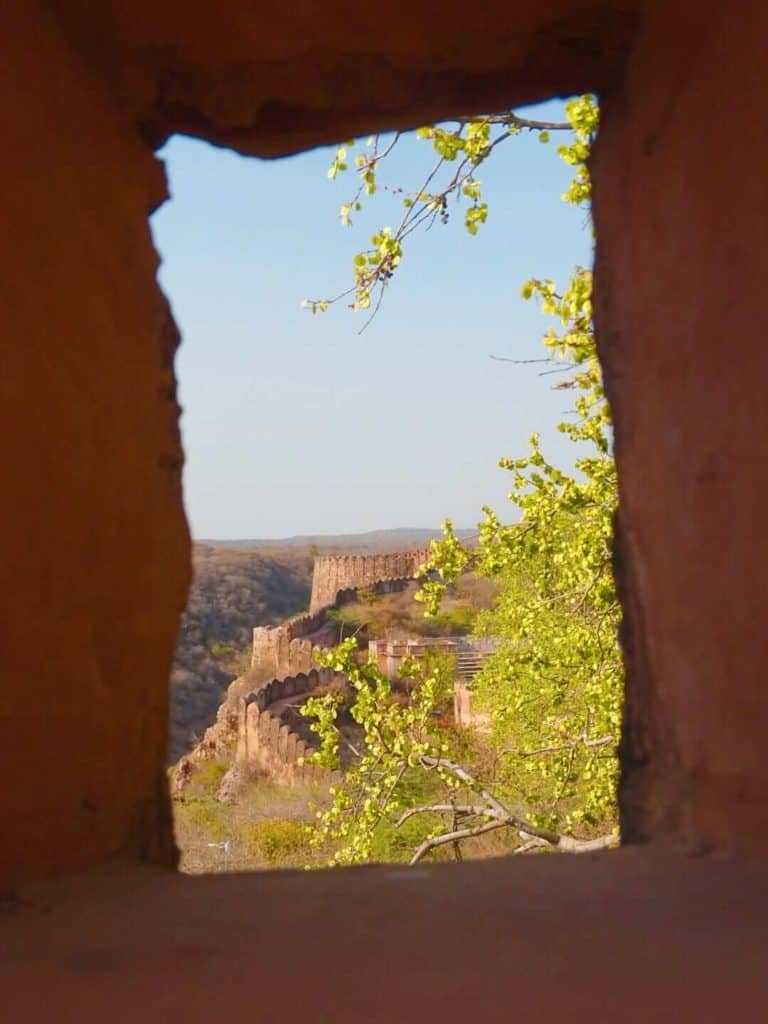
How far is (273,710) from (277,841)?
5.43 feet

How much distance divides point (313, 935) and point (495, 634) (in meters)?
7.10

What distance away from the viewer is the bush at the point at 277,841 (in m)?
9.25

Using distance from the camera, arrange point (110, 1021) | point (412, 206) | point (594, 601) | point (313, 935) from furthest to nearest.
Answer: point (594, 601)
point (412, 206)
point (313, 935)
point (110, 1021)

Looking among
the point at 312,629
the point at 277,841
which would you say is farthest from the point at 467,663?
the point at 277,841

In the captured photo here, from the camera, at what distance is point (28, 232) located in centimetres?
129

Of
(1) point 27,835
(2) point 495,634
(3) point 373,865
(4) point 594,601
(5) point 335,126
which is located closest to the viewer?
(1) point 27,835

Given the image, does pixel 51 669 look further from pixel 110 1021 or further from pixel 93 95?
pixel 93 95

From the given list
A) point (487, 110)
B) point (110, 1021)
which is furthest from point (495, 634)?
point (110, 1021)

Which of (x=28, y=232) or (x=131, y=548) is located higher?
(x=28, y=232)

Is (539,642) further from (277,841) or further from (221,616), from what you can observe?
(221,616)

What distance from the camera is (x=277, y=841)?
9.43 m

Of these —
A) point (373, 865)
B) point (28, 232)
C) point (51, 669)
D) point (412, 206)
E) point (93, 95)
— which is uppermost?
point (412, 206)

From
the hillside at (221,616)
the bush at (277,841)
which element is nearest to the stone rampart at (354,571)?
the hillside at (221,616)

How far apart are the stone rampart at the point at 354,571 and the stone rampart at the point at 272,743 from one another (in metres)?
7.60
